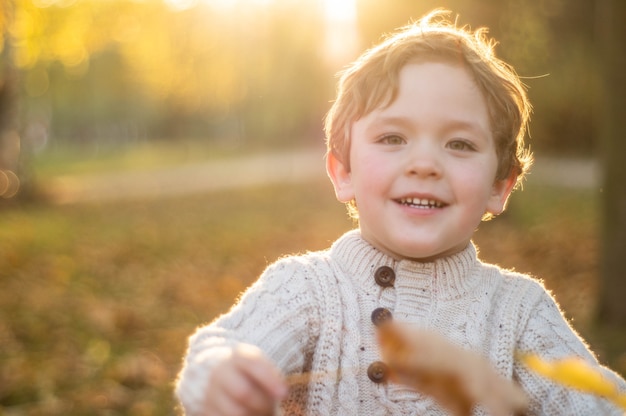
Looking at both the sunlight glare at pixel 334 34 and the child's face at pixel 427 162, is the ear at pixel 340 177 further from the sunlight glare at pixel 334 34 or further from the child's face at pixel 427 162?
the sunlight glare at pixel 334 34

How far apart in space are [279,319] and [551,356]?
628 millimetres

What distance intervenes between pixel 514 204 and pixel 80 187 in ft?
40.2

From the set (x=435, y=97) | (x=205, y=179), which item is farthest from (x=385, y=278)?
(x=205, y=179)

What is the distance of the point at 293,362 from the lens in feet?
5.51

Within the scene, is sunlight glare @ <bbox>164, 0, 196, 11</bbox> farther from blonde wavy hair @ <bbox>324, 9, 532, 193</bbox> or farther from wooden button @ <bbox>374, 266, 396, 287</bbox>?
wooden button @ <bbox>374, 266, 396, 287</bbox>

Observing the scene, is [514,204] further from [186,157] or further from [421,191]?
[186,157]

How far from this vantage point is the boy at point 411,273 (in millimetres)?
1671

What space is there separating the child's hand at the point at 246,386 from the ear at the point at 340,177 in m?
0.95

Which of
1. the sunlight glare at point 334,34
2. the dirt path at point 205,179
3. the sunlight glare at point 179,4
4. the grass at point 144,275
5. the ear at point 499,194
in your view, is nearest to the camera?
the ear at point 499,194

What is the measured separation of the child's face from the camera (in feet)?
5.52

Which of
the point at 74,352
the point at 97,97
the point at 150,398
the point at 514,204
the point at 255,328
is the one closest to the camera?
the point at 255,328

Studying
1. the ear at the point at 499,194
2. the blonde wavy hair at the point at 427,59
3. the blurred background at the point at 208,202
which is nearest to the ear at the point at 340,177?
the blonde wavy hair at the point at 427,59

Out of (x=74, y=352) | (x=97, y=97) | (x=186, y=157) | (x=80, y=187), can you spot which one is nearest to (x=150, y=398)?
→ (x=74, y=352)

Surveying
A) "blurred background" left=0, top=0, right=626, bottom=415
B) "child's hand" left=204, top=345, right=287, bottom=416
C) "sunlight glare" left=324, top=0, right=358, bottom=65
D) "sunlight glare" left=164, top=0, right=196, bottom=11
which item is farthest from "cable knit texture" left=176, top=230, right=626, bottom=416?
"sunlight glare" left=164, top=0, right=196, bottom=11
